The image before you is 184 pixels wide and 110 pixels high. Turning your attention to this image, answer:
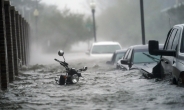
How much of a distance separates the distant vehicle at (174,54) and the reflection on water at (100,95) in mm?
273

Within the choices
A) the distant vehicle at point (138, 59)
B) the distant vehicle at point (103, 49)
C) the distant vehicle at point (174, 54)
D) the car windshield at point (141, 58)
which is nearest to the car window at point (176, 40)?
the distant vehicle at point (174, 54)

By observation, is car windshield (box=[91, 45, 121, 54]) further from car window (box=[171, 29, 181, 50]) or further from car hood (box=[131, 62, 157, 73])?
car window (box=[171, 29, 181, 50])

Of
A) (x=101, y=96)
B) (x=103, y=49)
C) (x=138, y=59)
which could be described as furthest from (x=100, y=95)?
(x=103, y=49)

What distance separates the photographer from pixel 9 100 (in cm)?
1055

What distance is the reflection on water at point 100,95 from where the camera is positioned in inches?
358

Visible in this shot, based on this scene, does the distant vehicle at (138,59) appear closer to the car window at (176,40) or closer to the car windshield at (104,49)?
the car window at (176,40)

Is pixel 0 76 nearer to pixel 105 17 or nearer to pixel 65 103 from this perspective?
pixel 65 103

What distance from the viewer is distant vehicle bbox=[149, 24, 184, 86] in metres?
8.51

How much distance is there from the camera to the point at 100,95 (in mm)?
10641

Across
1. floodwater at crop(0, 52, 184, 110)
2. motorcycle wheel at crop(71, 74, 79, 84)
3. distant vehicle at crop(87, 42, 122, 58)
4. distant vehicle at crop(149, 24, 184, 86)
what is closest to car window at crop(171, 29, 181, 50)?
distant vehicle at crop(149, 24, 184, 86)

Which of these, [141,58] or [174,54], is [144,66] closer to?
[141,58]

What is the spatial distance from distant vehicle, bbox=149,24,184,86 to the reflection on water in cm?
27

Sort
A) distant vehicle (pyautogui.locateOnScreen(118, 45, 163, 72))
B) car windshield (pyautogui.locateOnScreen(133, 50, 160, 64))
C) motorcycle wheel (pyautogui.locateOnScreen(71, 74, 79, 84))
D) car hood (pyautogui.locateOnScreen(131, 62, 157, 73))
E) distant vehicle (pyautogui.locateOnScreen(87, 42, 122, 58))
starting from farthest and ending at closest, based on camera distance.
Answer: distant vehicle (pyautogui.locateOnScreen(87, 42, 122, 58)) < car windshield (pyautogui.locateOnScreen(133, 50, 160, 64)) < distant vehicle (pyautogui.locateOnScreen(118, 45, 163, 72)) < car hood (pyautogui.locateOnScreen(131, 62, 157, 73)) < motorcycle wheel (pyautogui.locateOnScreen(71, 74, 79, 84))

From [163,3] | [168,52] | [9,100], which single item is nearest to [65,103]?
[9,100]
